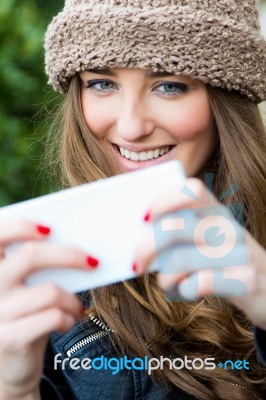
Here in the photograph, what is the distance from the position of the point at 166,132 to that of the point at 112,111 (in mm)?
152

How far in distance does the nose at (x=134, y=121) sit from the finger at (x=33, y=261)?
0.64m

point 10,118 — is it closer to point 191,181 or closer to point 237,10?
point 237,10

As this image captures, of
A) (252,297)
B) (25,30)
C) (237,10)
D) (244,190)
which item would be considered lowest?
(252,297)

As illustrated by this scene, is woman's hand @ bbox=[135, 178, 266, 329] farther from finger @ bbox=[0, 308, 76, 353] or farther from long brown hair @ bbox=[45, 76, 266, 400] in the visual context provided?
long brown hair @ bbox=[45, 76, 266, 400]

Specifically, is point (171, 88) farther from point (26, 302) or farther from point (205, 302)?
point (26, 302)

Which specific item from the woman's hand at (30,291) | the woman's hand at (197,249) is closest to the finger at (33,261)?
the woman's hand at (30,291)

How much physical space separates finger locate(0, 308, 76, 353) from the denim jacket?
55cm

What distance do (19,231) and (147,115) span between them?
74cm

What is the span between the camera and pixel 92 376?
1.98m

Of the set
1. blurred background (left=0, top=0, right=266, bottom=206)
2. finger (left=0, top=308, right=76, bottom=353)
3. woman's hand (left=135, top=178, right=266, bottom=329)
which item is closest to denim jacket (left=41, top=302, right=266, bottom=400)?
finger (left=0, top=308, right=76, bottom=353)

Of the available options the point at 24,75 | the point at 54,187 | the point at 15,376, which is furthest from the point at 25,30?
the point at 15,376

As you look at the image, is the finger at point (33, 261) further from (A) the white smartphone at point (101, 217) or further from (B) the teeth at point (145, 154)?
(B) the teeth at point (145, 154)

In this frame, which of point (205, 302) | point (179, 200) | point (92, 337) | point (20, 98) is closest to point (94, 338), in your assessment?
point (92, 337)

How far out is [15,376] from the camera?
147cm
